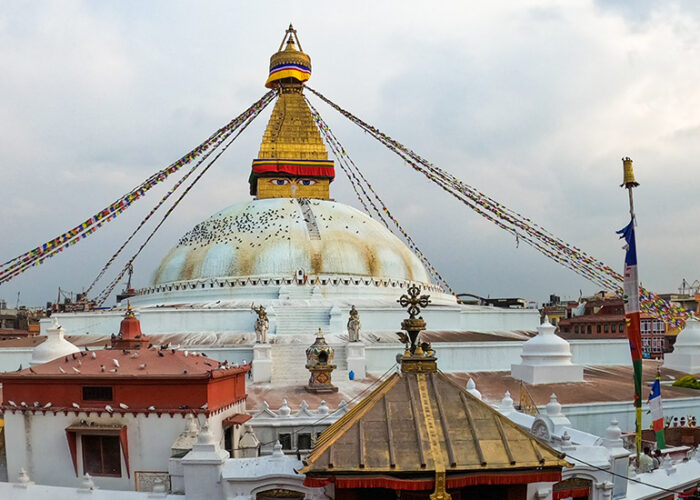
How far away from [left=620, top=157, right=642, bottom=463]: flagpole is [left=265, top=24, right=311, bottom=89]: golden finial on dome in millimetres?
20685

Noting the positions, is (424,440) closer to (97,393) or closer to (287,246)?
(97,393)

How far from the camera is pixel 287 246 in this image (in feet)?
75.5

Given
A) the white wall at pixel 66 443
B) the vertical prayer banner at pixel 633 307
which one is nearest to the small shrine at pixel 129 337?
the white wall at pixel 66 443

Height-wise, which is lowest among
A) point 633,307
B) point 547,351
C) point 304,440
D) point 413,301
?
point 304,440

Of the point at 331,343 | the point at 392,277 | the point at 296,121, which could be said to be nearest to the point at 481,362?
the point at 331,343

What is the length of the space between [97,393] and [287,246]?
13.6m

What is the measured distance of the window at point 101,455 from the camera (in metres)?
9.38

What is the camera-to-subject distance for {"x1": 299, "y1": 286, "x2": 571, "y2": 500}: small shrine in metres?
4.64

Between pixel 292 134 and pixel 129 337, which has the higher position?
pixel 292 134

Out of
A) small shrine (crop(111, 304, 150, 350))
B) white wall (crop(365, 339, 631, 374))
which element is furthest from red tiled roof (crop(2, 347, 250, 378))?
white wall (crop(365, 339, 631, 374))

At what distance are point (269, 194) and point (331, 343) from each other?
39.5 ft

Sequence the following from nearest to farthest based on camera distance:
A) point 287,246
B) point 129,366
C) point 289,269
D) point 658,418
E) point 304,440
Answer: point 129,366
point 658,418
point 304,440
point 289,269
point 287,246

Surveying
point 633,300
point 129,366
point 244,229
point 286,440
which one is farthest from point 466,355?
point 244,229

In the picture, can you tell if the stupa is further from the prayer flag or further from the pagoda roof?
the pagoda roof
